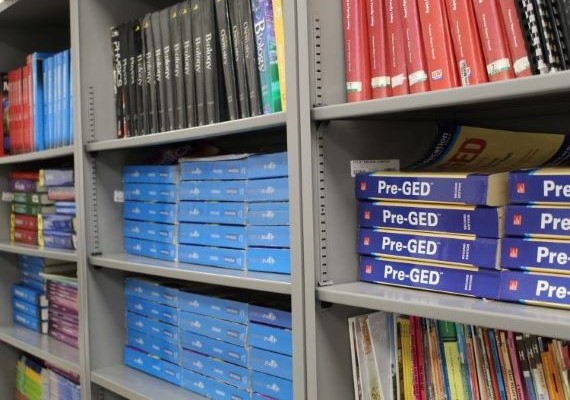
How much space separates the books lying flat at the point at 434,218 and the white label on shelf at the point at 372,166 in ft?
0.21

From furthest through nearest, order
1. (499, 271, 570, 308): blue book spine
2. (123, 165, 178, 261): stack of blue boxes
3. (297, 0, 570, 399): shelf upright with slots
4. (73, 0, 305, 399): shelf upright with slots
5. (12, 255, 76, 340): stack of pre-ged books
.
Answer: (12, 255, 76, 340): stack of pre-ged books < (73, 0, 305, 399): shelf upright with slots < (123, 165, 178, 261): stack of blue boxes < (297, 0, 570, 399): shelf upright with slots < (499, 271, 570, 308): blue book spine

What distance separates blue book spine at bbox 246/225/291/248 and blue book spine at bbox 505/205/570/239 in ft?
1.47

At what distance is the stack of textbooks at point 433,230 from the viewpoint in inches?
34.7

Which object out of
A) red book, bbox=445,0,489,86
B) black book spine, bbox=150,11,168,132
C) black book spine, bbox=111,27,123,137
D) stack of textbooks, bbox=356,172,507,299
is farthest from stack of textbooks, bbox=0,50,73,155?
red book, bbox=445,0,489,86

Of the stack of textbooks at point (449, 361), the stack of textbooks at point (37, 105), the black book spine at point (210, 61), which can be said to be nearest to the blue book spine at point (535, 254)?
the stack of textbooks at point (449, 361)

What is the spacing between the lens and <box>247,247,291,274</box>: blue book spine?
1192 millimetres

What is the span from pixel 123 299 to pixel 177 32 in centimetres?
78

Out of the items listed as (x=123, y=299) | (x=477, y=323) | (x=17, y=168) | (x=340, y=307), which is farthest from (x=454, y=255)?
(x=17, y=168)

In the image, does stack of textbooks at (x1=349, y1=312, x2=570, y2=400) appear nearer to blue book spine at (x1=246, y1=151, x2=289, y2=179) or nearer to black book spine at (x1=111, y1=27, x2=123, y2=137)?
blue book spine at (x1=246, y1=151, x2=289, y2=179)

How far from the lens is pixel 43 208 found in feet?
6.68

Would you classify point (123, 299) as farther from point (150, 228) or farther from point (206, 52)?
point (206, 52)

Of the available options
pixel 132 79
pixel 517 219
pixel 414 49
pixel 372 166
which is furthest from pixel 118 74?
pixel 517 219

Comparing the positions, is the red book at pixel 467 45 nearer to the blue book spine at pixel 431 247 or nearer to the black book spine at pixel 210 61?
the blue book spine at pixel 431 247

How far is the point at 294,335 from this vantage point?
3.53 ft
